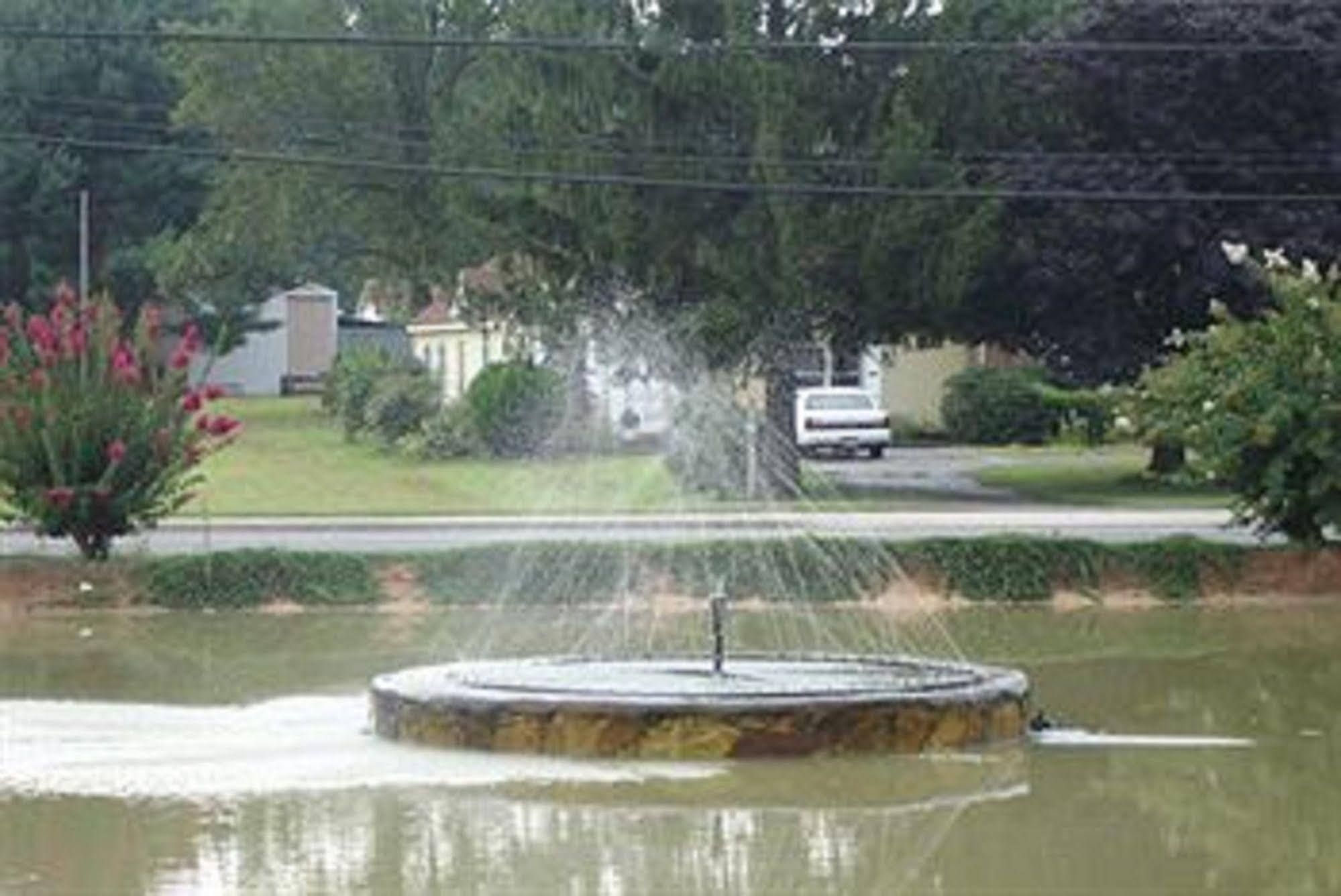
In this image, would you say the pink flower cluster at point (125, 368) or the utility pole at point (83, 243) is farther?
the utility pole at point (83, 243)

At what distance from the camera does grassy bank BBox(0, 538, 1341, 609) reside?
94.5ft

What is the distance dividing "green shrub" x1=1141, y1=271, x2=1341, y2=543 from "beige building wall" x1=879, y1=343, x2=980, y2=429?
3868 cm

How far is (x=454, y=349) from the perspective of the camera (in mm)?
77125

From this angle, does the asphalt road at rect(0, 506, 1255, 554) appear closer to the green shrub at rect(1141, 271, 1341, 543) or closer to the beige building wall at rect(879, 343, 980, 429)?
the green shrub at rect(1141, 271, 1341, 543)

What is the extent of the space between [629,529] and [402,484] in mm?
13486

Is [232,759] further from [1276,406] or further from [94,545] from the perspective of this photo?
[1276,406]

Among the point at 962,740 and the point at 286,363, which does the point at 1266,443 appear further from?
the point at 286,363

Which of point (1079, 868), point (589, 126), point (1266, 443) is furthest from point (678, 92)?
point (1079, 868)

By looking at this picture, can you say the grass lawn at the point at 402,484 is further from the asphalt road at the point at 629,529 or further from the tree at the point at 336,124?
the tree at the point at 336,124

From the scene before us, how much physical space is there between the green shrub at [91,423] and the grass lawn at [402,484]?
11984 millimetres

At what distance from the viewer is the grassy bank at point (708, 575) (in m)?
28.8

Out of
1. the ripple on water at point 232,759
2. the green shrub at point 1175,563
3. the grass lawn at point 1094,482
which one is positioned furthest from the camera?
the grass lawn at point 1094,482

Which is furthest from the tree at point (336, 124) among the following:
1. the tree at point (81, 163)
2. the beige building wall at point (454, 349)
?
the tree at point (81, 163)

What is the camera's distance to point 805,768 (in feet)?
54.2
